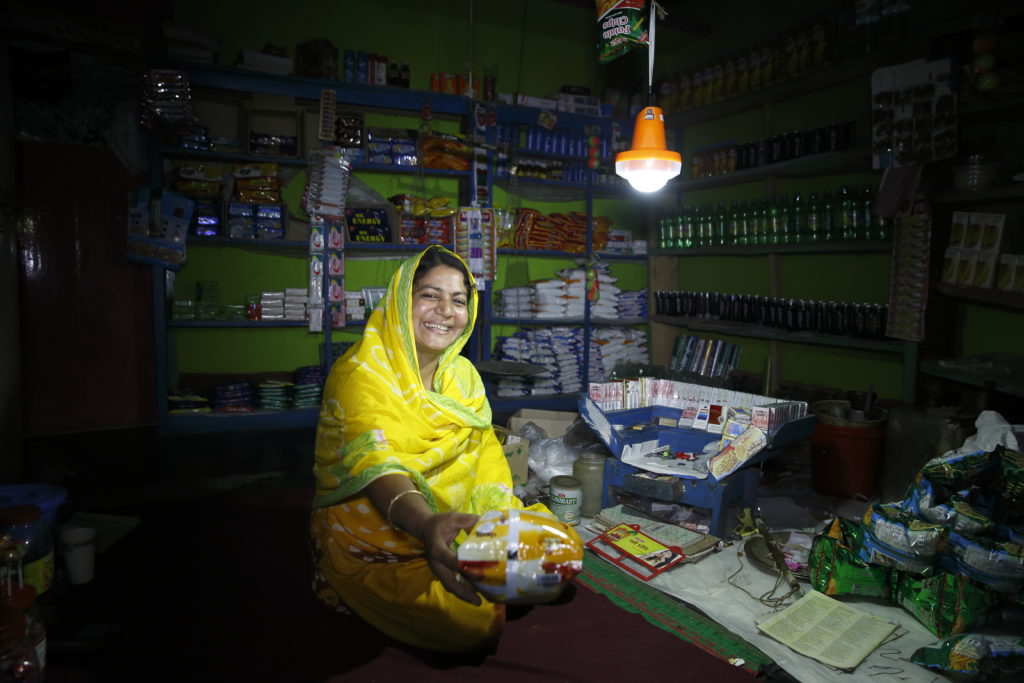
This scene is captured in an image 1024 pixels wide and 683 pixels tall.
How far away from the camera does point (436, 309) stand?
1.90m

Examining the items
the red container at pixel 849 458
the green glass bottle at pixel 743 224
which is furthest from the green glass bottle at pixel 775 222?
the red container at pixel 849 458

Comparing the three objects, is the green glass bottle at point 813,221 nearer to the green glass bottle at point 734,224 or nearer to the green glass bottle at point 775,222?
the green glass bottle at point 775,222

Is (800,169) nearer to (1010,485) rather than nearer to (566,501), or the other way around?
(1010,485)

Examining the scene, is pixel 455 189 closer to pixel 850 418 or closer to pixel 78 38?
pixel 78 38

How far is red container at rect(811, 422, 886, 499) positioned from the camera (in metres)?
3.29

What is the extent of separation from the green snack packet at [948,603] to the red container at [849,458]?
1.28 metres

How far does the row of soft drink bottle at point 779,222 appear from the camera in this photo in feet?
13.0

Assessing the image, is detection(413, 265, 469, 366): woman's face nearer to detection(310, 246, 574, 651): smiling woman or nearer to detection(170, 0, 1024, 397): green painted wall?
detection(310, 246, 574, 651): smiling woman

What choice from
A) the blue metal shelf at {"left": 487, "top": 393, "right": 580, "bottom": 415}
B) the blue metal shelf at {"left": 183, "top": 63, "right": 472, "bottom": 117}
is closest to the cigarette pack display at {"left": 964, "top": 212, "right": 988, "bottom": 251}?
the blue metal shelf at {"left": 487, "top": 393, "right": 580, "bottom": 415}

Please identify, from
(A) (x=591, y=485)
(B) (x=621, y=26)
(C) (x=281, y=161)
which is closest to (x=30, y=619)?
A: (A) (x=591, y=485)

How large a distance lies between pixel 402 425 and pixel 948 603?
1.89 meters

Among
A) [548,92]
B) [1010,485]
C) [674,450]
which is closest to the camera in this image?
[1010,485]

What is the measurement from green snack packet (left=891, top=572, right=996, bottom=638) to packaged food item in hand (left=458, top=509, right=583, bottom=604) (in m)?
1.57

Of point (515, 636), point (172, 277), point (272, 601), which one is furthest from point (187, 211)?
point (515, 636)
